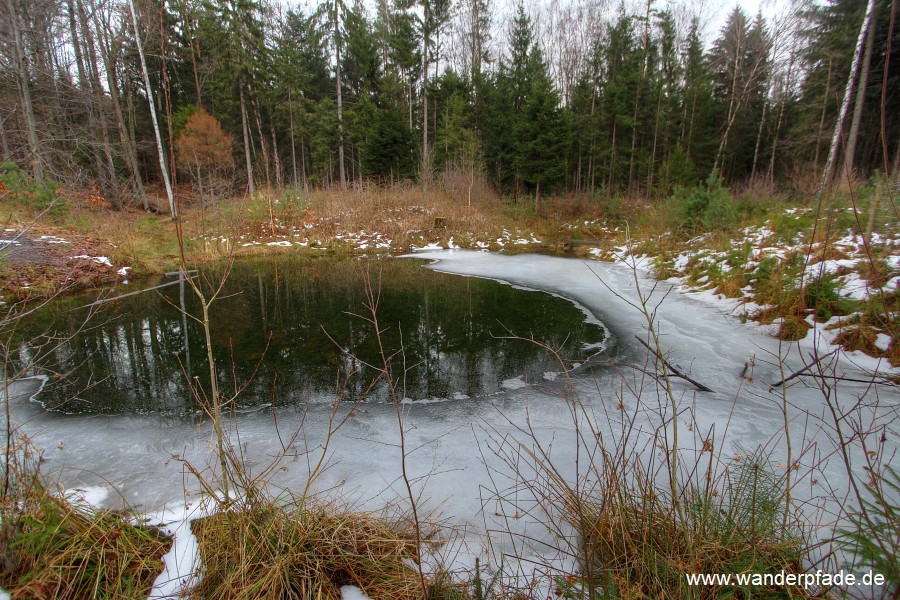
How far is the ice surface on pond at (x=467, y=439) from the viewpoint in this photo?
236 centimetres

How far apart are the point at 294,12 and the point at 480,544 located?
33.8 metres

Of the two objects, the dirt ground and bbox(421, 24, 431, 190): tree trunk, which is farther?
bbox(421, 24, 431, 190): tree trunk

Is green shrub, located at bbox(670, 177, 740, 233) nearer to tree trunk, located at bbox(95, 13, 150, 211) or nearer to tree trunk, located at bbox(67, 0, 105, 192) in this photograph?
tree trunk, located at bbox(67, 0, 105, 192)

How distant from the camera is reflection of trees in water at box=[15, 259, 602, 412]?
13.3ft

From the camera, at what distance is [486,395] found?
12.8 feet

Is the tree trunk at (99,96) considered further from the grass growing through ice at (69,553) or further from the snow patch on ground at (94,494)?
the grass growing through ice at (69,553)

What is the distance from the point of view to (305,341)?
5.43 meters

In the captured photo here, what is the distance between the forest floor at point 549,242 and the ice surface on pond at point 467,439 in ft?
2.82

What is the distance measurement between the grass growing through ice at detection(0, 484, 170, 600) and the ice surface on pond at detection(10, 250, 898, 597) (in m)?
0.36

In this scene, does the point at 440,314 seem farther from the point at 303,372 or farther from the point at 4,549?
the point at 4,549

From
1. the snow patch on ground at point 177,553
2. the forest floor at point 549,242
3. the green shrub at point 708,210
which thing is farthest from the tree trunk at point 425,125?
the snow patch on ground at point 177,553

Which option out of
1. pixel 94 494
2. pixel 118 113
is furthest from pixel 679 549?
pixel 118 113

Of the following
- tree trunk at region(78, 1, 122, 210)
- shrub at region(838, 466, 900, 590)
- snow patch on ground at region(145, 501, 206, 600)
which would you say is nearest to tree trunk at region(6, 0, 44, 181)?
tree trunk at region(78, 1, 122, 210)

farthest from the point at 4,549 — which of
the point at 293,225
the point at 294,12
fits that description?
the point at 294,12
